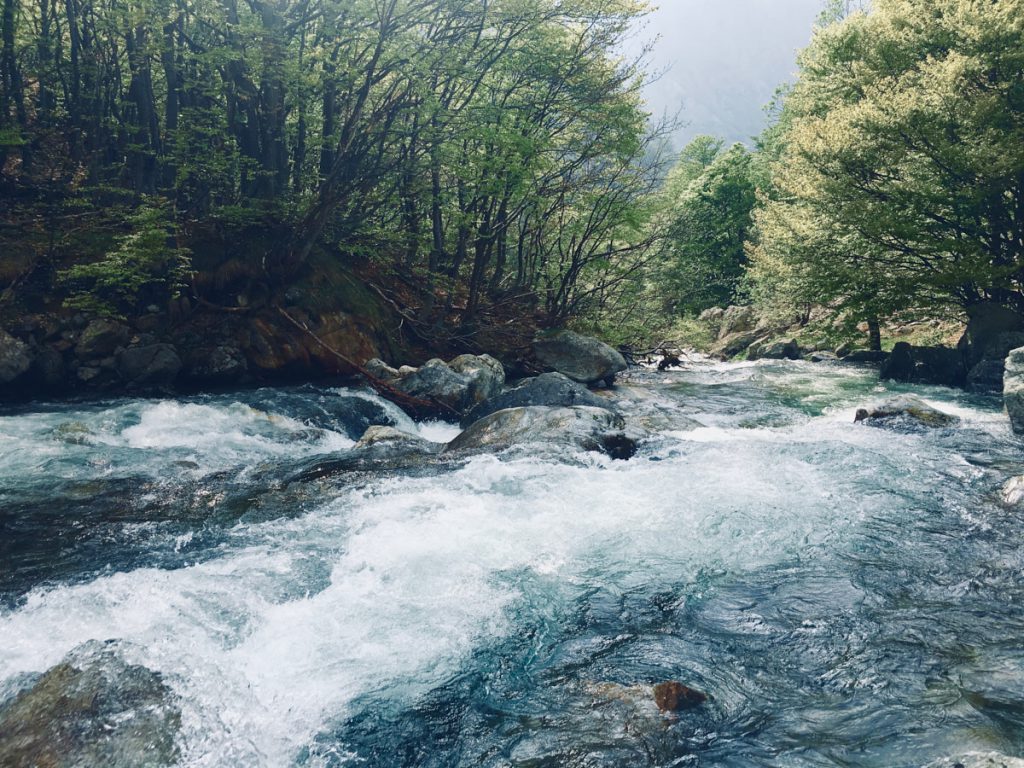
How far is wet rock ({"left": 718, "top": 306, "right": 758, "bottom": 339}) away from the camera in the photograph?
1163 inches

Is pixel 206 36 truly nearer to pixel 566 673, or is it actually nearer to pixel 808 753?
pixel 566 673

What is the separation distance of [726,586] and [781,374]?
15335mm

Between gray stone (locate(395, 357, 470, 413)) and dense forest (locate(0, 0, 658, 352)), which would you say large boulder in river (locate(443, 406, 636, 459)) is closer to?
gray stone (locate(395, 357, 470, 413))

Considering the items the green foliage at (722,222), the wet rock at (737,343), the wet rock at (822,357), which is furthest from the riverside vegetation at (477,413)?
the green foliage at (722,222)

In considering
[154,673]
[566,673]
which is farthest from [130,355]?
[566,673]

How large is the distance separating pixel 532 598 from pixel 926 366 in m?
15.8

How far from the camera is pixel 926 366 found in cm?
1683

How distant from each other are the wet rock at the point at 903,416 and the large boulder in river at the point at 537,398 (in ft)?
15.1

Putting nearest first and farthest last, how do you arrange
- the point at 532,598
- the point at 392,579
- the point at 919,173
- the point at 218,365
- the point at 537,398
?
1. the point at 532,598
2. the point at 392,579
3. the point at 537,398
4. the point at 218,365
5. the point at 919,173

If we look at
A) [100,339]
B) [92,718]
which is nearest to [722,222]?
[100,339]

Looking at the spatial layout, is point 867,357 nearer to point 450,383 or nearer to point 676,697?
point 450,383

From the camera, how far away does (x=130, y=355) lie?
11.3 meters

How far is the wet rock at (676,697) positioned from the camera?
12.3 feet

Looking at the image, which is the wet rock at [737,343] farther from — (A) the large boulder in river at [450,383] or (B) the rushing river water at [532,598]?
(B) the rushing river water at [532,598]
